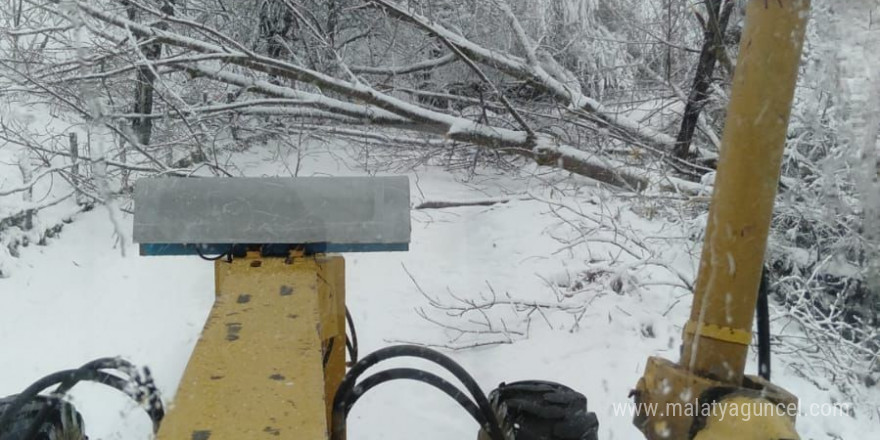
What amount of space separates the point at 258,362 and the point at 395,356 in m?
0.51

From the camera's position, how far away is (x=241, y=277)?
2.05 meters

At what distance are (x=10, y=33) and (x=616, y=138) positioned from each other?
443cm

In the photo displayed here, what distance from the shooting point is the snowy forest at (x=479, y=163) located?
174 inches

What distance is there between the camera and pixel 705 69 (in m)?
5.48

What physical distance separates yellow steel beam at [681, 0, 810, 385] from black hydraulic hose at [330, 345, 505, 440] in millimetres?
677

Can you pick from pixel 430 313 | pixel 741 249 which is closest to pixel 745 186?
pixel 741 249

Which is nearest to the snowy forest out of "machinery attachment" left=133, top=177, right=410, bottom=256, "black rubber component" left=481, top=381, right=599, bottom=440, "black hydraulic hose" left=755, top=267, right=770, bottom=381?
"black rubber component" left=481, top=381, right=599, bottom=440

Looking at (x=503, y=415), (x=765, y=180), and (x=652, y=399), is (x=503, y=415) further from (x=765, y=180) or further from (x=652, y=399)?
(x=765, y=180)

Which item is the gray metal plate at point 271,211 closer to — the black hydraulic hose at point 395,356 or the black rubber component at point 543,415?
the black hydraulic hose at point 395,356

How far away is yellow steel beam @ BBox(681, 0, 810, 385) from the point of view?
1.40m

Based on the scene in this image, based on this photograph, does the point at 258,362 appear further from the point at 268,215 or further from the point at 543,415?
Answer: the point at 543,415

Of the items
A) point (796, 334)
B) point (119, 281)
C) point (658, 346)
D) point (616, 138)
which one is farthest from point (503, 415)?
point (119, 281)

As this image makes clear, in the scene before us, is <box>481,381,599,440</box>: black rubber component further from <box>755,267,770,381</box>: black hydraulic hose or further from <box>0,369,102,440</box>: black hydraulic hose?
<box>0,369,102,440</box>: black hydraulic hose

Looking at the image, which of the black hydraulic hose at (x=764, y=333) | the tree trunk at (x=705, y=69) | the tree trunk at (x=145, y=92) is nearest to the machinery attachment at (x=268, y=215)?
the black hydraulic hose at (x=764, y=333)
